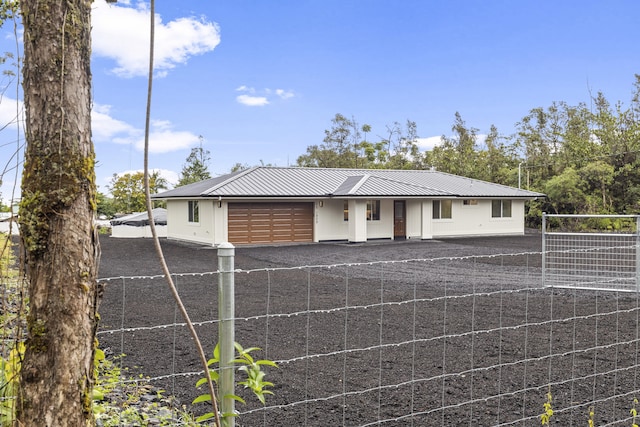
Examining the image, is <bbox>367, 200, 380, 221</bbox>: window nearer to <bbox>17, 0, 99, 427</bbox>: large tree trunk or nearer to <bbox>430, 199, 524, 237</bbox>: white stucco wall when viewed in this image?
<bbox>430, 199, 524, 237</bbox>: white stucco wall

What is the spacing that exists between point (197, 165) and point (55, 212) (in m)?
44.6

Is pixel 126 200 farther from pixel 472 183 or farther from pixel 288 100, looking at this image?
pixel 472 183

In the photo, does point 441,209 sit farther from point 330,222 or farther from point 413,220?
point 330,222

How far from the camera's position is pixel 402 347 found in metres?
6.21

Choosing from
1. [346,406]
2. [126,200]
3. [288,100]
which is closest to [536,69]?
[288,100]

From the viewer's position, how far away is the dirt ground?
13.8 ft

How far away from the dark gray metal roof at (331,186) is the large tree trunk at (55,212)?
20.3 metres

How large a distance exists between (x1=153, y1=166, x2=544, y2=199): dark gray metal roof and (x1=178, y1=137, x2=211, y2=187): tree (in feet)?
55.4

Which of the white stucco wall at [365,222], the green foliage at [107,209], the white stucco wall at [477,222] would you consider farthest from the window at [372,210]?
the green foliage at [107,209]

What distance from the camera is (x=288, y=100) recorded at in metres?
46.5

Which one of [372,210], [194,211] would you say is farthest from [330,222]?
[194,211]

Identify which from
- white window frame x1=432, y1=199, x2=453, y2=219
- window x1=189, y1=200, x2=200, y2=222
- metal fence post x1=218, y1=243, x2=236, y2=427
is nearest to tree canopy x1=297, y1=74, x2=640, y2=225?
white window frame x1=432, y1=199, x2=453, y2=219

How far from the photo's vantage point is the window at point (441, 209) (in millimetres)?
28062

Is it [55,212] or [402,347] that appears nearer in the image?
[55,212]
